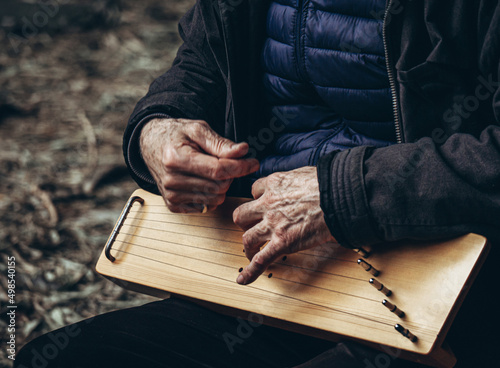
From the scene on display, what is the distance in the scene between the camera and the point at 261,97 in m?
1.27

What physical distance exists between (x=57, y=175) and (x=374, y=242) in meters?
2.31

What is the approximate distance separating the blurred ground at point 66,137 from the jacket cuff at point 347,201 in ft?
4.48

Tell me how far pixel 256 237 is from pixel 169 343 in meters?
0.30

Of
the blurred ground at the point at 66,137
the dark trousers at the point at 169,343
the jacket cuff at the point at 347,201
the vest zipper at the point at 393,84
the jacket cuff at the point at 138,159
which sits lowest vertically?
the blurred ground at the point at 66,137

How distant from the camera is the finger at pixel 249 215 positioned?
1012 millimetres

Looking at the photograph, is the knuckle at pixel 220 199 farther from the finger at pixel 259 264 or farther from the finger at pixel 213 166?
the finger at pixel 259 264

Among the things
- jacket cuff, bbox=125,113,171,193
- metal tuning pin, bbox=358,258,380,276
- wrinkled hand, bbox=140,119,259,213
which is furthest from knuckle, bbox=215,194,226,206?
metal tuning pin, bbox=358,258,380,276

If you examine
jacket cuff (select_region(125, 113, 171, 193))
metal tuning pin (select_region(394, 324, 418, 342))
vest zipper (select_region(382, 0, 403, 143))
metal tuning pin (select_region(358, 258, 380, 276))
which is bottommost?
jacket cuff (select_region(125, 113, 171, 193))

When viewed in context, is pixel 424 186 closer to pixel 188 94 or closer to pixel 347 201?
pixel 347 201

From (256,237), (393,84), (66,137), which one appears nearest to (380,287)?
(256,237)

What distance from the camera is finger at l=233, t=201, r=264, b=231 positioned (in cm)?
101

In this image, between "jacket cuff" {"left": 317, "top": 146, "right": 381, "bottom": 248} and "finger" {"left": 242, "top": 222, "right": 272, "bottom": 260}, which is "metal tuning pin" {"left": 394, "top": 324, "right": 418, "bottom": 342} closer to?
"jacket cuff" {"left": 317, "top": 146, "right": 381, "bottom": 248}

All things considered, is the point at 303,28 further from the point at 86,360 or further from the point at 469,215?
the point at 86,360

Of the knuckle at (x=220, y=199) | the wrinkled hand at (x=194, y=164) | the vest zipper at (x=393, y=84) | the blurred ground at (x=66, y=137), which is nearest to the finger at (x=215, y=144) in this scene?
the wrinkled hand at (x=194, y=164)
